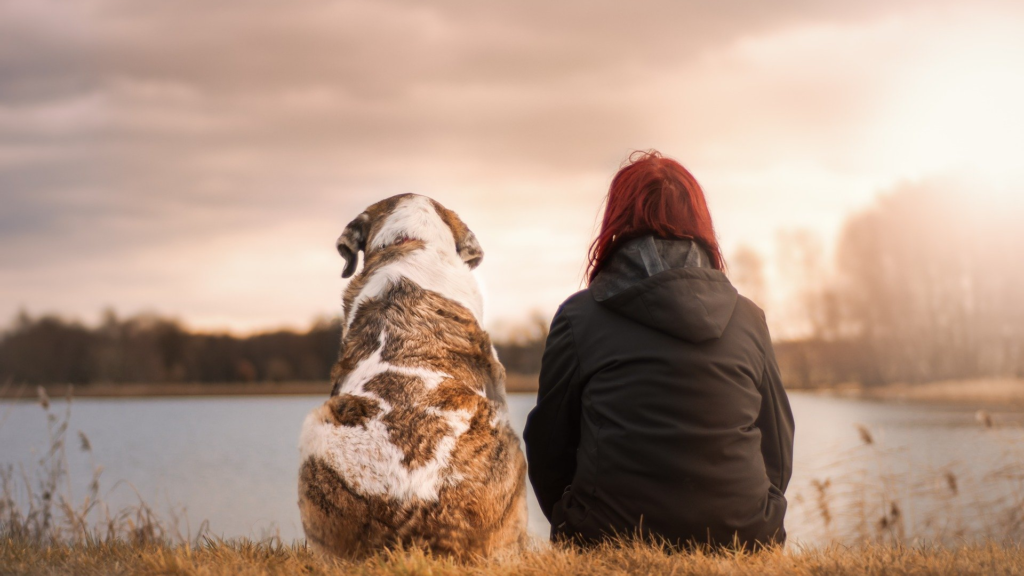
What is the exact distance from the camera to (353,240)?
4965 mm

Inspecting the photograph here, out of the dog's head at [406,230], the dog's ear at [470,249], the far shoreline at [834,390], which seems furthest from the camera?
the far shoreline at [834,390]

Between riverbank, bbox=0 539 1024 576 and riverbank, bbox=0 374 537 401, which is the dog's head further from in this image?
riverbank, bbox=0 374 537 401

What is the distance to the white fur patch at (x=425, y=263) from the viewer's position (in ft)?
13.9

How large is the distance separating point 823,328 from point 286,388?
2583 cm

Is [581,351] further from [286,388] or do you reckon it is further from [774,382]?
[286,388]

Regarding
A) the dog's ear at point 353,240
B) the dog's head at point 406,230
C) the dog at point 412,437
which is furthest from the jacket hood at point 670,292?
the dog's ear at point 353,240

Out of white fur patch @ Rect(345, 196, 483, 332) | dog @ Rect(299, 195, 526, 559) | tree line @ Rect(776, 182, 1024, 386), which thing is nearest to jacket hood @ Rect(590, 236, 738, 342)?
dog @ Rect(299, 195, 526, 559)

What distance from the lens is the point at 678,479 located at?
3434 mm

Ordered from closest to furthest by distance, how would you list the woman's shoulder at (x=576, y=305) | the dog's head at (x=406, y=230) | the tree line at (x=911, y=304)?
the woman's shoulder at (x=576, y=305) → the dog's head at (x=406, y=230) → the tree line at (x=911, y=304)

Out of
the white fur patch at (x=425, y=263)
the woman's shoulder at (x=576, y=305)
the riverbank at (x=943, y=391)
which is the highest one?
the white fur patch at (x=425, y=263)

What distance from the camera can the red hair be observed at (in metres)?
3.79

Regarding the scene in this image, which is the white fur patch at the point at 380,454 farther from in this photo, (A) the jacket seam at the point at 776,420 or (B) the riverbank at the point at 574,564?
(A) the jacket seam at the point at 776,420

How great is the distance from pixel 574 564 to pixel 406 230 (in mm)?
2201

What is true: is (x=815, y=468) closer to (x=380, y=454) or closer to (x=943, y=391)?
(x=380, y=454)
